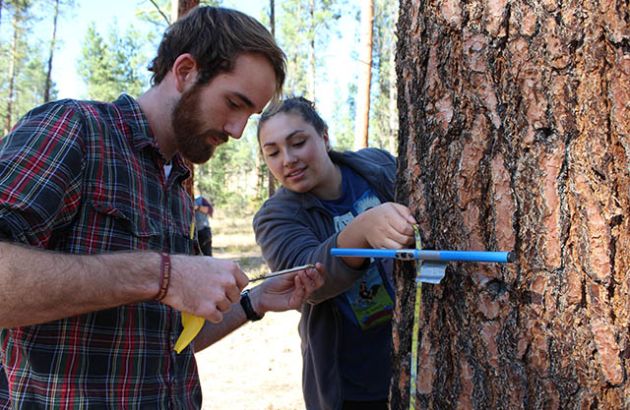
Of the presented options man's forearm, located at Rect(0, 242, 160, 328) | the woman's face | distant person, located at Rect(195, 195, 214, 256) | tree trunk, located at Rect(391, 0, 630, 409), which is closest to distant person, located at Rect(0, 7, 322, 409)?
man's forearm, located at Rect(0, 242, 160, 328)

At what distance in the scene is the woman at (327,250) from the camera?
7.03 ft

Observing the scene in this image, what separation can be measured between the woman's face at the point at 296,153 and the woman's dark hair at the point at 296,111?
23 mm

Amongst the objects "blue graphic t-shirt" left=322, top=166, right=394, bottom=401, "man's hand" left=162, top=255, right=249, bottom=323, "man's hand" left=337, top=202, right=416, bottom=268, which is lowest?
"blue graphic t-shirt" left=322, top=166, right=394, bottom=401

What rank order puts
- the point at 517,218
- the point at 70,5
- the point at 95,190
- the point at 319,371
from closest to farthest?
the point at 517,218 < the point at 95,190 < the point at 319,371 < the point at 70,5

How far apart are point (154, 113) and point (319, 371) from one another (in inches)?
44.8

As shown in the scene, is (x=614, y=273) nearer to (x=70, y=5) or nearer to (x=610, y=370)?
(x=610, y=370)

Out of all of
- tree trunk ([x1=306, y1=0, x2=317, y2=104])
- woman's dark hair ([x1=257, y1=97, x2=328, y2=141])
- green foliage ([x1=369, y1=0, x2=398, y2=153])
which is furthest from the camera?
green foliage ([x1=369, y1=0, x2=398, y2=153])

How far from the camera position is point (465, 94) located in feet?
4.49

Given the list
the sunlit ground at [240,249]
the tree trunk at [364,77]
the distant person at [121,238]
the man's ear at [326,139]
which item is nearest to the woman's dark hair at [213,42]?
the distant person at [121,238]

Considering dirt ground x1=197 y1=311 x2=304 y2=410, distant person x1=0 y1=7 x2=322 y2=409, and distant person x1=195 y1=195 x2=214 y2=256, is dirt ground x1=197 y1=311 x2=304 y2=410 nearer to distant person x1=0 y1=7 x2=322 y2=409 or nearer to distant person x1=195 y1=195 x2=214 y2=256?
distant person x1=195 y1=195 x2=214 y2=256

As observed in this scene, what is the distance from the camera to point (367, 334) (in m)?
2.23

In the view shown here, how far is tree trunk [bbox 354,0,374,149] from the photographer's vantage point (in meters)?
11.1

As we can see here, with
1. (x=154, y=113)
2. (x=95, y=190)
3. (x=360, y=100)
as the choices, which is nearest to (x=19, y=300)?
(x=95, y=190)

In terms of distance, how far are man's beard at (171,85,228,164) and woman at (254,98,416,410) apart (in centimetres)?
48
